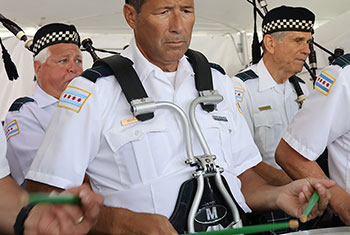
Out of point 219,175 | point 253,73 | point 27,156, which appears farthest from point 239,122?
point 253,73

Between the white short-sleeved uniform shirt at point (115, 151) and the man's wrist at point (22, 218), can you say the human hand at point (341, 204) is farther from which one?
the man's wrist at point (22, 218)

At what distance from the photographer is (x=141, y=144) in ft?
5.01

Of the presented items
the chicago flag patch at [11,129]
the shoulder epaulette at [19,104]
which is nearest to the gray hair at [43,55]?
the shoulder epaulette at [19,104]

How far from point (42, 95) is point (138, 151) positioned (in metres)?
1.31

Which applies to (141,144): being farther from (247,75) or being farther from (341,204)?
(247,75)

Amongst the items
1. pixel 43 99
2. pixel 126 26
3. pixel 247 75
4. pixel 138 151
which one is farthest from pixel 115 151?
pixel 126 26

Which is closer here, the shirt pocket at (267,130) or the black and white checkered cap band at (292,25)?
the shirt pocket at (267,130)

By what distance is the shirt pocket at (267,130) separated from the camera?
2756mm

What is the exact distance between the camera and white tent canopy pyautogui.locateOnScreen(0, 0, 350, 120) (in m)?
3.87

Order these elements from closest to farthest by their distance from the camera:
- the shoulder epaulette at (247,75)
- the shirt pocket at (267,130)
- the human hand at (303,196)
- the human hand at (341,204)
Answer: the human hand at (303,196) < the human hand at (341,204) < the shirt pocket at (267,130) < the shoulder epaulette at (247,75)

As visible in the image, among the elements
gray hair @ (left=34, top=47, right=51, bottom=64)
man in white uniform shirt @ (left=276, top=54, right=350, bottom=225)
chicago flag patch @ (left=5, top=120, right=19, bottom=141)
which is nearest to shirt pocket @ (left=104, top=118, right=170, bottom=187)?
man in white uniform shirt @ (left=276, top=54, right=350, bottom=225)

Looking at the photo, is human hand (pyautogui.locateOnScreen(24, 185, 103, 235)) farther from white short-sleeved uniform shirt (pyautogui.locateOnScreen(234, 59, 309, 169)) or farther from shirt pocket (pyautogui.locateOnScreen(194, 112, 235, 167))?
white short-sleeved uniform shirt (pyautogui.locateOnScreen(234, 59, 309, 169))

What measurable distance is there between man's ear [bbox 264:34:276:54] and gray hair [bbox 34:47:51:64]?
1335 mm

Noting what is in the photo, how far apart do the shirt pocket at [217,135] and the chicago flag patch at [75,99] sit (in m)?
0.36
